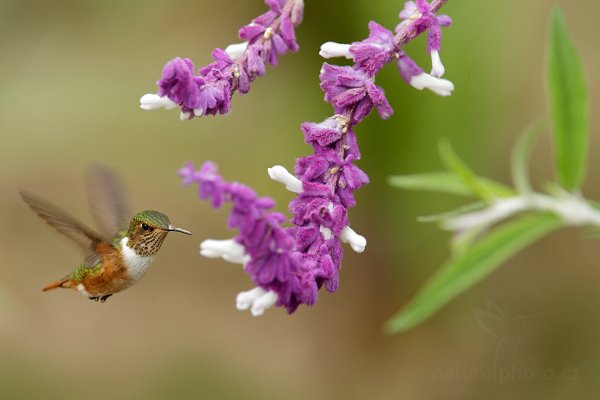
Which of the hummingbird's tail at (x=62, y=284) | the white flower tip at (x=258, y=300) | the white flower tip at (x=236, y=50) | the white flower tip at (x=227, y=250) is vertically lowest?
the white flower tip at (x=258, y=300)

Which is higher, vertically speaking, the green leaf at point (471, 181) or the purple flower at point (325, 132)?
the green leaf at point (471, 181)

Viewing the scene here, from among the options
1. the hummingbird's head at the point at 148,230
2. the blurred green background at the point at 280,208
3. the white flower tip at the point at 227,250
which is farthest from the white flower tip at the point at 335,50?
the blurred green background at the point at 280,208

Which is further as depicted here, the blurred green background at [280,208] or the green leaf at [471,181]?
the blurred green background at [280,208]

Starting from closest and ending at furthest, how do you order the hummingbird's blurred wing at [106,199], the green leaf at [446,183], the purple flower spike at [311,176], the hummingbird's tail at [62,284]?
1. the purple flower spike at [311,176]
2. the green leaf at [446,183]
3. the hummingbird's blurred wing at [106,199]
4. the hummingbird's tail at [62,284]

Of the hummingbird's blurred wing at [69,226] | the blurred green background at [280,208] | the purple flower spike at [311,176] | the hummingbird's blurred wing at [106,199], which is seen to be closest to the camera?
the purple flower spike at [311,176]

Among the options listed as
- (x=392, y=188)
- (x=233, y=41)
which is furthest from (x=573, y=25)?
(x=233, y=41)

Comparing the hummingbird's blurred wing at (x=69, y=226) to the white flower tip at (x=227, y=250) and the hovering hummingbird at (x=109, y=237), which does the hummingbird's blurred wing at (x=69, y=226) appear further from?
the white flower tip at (x=227, y=250)
